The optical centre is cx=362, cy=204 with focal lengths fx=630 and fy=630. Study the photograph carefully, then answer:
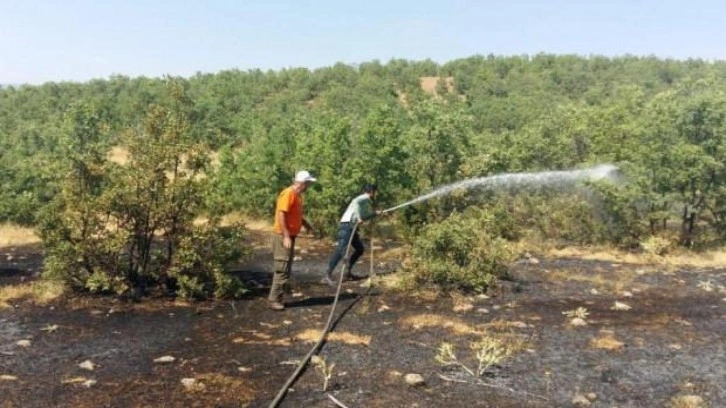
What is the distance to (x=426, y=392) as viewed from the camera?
665 centimetres

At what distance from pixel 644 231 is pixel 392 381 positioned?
12367 millimetres

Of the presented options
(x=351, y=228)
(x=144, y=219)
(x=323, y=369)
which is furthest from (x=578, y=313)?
(x=144, y=219)

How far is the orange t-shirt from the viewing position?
10.0 m

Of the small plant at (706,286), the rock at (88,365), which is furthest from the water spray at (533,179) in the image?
the rock at (88,365)

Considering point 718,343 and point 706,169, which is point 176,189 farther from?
point 706,169

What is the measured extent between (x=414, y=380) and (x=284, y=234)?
13.0 feet

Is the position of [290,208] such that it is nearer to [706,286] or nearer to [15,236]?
[706,286]

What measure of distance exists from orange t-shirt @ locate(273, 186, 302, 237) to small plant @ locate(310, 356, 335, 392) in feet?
10.1

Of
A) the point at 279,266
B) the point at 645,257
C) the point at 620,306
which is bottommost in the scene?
the point at 645,257

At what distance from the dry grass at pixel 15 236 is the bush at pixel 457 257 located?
11083 millimetres

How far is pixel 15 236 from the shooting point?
1770 cm

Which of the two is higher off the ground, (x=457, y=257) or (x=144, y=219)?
(x=144, y=219)

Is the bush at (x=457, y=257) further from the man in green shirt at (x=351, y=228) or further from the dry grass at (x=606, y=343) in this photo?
the dry grass at (x=606, y=343)

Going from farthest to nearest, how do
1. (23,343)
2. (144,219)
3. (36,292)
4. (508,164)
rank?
(508,164), (144,219), (36,292), (23,343)
